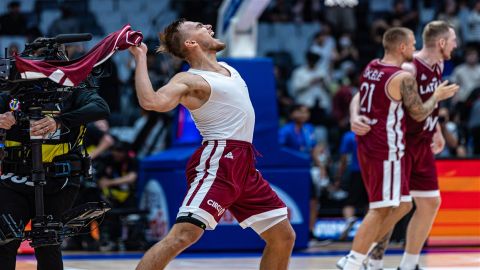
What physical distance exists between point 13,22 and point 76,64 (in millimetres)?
11951

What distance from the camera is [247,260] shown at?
444 inches

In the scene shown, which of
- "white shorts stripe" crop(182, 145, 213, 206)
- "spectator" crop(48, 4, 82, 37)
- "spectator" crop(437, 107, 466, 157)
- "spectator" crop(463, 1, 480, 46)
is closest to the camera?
"white shorts stripe" crop(182, 145, 213, 206)

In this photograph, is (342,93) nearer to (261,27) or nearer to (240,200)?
(261,27)

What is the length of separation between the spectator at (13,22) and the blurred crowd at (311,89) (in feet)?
0.07

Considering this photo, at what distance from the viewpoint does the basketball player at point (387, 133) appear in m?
8.90

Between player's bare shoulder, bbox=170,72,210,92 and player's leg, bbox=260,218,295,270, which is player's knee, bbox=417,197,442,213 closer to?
player's leg, bbox=260,218,295,270

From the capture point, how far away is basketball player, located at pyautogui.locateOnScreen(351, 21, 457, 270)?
9.41 m

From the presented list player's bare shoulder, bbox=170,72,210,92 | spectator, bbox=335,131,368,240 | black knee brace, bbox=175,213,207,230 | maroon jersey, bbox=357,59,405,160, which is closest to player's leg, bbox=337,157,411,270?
maroon jersey, bbox=357,59,405,160

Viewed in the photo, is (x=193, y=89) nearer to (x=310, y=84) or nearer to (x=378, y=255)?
(x=378, y=255)

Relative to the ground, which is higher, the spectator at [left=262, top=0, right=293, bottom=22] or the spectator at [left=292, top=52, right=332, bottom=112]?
the spectator at [left=262, top=0, right=293, bottom=22]

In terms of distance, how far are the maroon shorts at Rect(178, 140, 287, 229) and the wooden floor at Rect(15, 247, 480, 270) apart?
3.36 m

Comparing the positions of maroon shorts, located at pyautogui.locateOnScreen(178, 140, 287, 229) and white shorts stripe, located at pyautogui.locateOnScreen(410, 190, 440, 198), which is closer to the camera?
maroon shorts, located at pyautogui.locateOnScreen(178, 140, 287, 229)

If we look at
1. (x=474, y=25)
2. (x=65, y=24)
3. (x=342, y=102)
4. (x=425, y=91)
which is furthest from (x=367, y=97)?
(x=474, y=25)

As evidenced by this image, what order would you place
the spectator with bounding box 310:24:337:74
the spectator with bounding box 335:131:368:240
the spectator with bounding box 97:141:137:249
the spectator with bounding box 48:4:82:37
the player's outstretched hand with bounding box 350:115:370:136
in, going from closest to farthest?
1. the player's outstretched hand with bounding box 350:115:370:136
2. the spectator with bounding box 97:141:137:249
3. the spectator with bounding box 335:131:368:240
4. the spectator with bounding box 48:4:82:37
5. the spectator with bounding box 310:24:337:74
